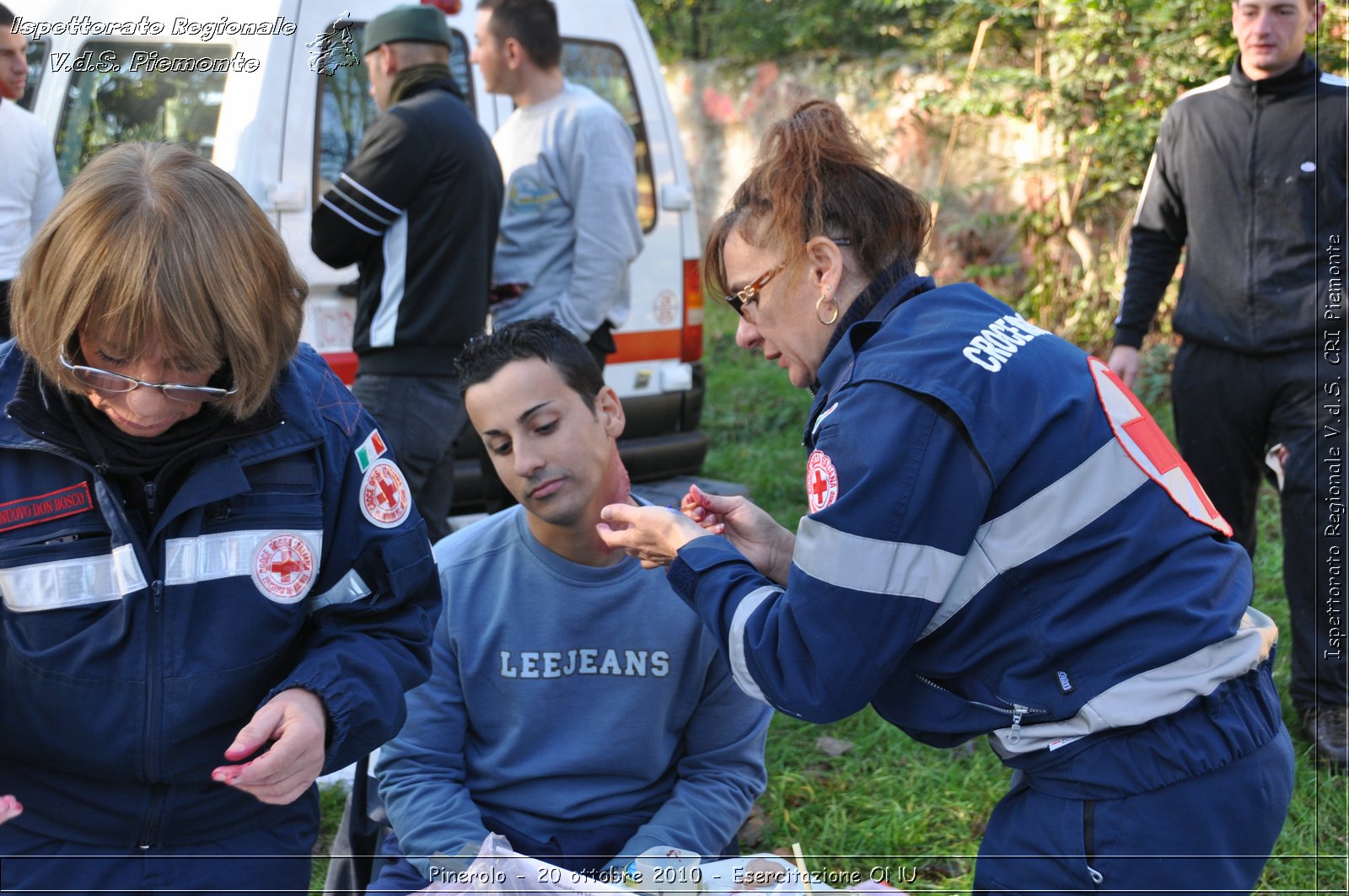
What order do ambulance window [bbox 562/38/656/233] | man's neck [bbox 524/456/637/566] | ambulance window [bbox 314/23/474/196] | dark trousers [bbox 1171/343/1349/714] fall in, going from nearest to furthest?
1. man's neck [bbox 524/456/637/566]
2. dark trousers [bbox 1171/343/1349/714]
3. ambulance window [bbox 314/23/474/196]
4. ambulance window [bbox 562/38/656/233]

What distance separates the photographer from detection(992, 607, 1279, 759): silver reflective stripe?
64.6 inches

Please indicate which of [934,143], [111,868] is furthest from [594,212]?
[934,143]

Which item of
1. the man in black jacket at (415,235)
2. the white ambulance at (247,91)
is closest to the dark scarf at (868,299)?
the man in black jacket at (415,235)

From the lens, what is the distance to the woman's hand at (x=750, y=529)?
2.12m

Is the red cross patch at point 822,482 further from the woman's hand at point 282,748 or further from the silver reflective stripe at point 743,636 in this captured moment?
the woman's hand at point 282,748

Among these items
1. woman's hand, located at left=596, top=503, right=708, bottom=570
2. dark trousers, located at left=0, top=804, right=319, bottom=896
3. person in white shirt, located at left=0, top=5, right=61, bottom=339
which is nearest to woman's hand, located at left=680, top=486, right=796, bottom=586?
woman's hand, located at left=596, top=503, right=708, bottom=570

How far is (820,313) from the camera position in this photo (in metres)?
1.85

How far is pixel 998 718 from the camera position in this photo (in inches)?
67.0

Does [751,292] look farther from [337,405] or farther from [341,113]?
[341,113]

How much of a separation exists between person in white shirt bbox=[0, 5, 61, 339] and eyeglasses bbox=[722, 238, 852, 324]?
309 centimetres

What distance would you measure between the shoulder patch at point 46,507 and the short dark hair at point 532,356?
1.04m

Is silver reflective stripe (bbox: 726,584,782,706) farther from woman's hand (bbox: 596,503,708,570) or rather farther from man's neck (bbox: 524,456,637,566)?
man's neck (bbox: 524,456,637,566)

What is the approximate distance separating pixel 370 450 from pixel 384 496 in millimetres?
82

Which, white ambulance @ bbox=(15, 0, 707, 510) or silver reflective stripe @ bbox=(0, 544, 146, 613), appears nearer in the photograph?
silver reflective stripe @ bbox=(0, 544, 146, 613)
